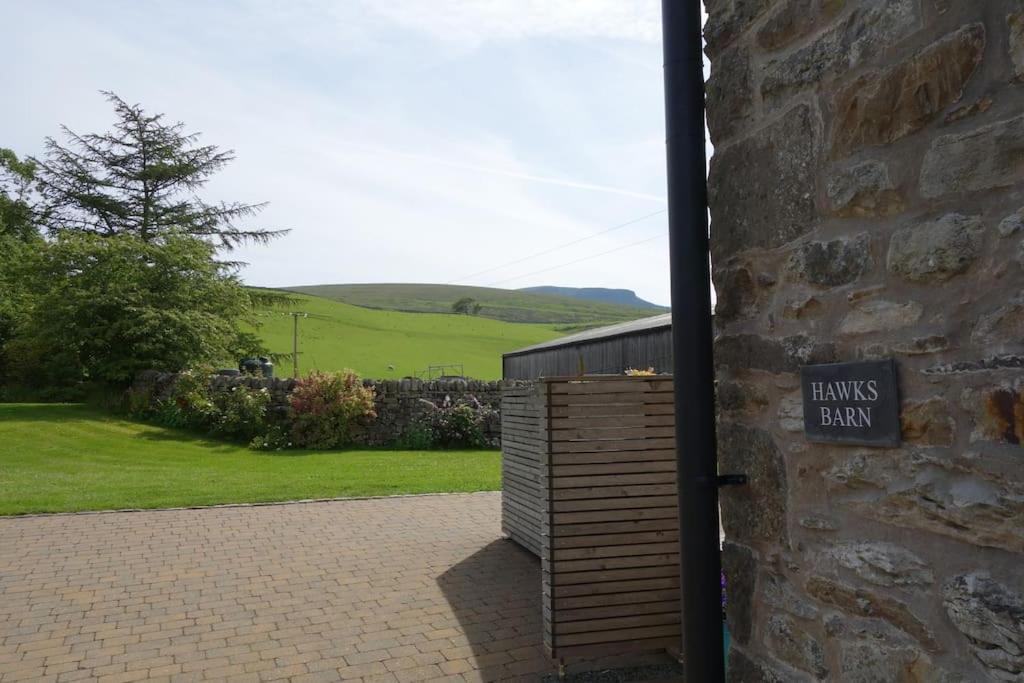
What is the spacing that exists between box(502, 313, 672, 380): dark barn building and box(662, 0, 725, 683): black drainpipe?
33.6 feet

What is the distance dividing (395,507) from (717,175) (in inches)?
322

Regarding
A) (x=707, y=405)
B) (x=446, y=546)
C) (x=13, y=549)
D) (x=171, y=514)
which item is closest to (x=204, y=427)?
(x=171, y=514)

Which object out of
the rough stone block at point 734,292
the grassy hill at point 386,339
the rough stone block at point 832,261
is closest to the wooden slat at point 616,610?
the rough stone block at point 734,292

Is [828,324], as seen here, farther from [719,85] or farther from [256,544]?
[256,544]

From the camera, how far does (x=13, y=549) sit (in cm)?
741

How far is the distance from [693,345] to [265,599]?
481cm

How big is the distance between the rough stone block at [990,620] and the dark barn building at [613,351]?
→ 36.3 ft

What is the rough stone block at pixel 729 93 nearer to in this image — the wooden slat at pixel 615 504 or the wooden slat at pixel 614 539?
the wooden slat at pixel 615 504

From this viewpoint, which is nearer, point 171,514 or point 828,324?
point 828,324

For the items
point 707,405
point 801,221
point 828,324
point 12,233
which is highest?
point 12,233

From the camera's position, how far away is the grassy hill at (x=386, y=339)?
46.5 meters

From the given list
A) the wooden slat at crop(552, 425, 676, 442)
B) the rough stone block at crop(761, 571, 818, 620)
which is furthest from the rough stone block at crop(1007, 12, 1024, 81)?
the wooden slat at crop(552, 425, 676, 442)

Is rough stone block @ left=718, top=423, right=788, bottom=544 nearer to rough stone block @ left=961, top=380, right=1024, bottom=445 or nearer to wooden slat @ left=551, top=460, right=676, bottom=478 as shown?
rough stone block @ left=961, top=380, right=1024, bottom=445

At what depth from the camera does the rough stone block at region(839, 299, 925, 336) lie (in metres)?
1.84
